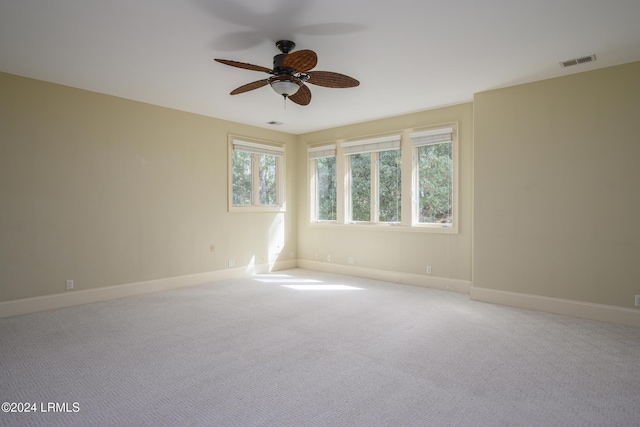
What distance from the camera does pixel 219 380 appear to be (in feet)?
8.16

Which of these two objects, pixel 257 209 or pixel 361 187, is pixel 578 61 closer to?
pixel 361 187

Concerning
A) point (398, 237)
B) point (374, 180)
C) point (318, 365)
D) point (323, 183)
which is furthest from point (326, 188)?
point (318, 365)

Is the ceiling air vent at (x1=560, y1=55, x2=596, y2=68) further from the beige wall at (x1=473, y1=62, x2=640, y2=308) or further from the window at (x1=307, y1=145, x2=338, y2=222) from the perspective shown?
the window at (x1=307, y1=145, x2=338, y2=222)

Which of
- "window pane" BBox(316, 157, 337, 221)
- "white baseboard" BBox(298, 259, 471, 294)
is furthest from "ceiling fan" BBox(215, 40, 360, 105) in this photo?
"window pane" BBox(316, 157, 337, 221)

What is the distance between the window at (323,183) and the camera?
6.75 meters

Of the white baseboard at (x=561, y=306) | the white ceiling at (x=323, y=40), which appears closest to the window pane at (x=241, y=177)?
the white ceiling at (x=323, y=40)

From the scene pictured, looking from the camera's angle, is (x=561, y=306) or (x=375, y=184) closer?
(x=561, y=306)

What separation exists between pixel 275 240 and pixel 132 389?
179 inches

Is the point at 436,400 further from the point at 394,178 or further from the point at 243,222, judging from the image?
the point at 243,222

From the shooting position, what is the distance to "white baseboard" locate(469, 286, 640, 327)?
364cm

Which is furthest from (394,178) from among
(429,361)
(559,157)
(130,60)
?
(130,60)

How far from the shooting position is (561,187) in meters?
4.02

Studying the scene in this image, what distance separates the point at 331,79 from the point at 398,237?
332 centimetres

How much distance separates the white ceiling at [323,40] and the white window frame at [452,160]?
72 cm
